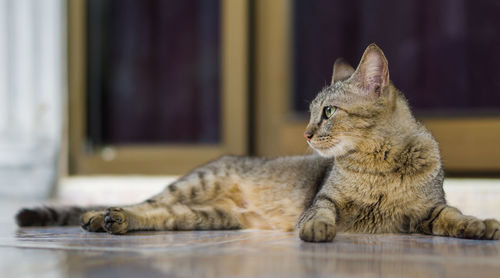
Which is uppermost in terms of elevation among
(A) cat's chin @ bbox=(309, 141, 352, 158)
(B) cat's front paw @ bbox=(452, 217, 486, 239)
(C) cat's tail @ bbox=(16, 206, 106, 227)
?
(A) cat's chin @ bbox=(309, 141, 352, 158)

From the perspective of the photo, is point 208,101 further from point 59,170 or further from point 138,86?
point 59,170

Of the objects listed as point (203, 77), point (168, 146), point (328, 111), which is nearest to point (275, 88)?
point (203, 77)

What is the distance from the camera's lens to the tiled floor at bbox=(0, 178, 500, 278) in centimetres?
92

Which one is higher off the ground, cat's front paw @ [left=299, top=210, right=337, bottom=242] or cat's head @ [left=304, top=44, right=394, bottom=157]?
cat's head @ [left=304, top=44, right=394, bottom=157]

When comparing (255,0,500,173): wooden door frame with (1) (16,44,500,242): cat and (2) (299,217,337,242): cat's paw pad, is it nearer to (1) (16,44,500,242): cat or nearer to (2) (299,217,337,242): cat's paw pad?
(1) (16,44,500,242): cat

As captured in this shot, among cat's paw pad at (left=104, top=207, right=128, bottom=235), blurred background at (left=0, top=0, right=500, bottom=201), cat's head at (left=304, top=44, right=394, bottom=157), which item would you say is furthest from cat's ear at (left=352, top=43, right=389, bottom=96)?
blurred background at (left=0, top=0, right=500, bottom=201)

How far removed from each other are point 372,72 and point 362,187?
30cm

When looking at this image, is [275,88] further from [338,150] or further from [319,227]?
[319,227]

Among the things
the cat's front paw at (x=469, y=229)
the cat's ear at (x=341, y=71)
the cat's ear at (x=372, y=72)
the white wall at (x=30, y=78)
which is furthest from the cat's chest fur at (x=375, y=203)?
the white wall at (x=30, y=78)

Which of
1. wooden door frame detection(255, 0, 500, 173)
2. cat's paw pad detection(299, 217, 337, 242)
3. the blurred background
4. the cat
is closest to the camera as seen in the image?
cat's paw pad detection(299, 217, 337, 242)

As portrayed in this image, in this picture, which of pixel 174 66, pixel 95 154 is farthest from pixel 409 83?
pixel 95 154

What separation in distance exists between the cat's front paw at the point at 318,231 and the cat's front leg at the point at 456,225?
0.30m

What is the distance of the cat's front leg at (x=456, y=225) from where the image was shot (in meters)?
1.31

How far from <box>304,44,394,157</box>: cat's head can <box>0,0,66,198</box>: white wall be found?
2.16 metres
